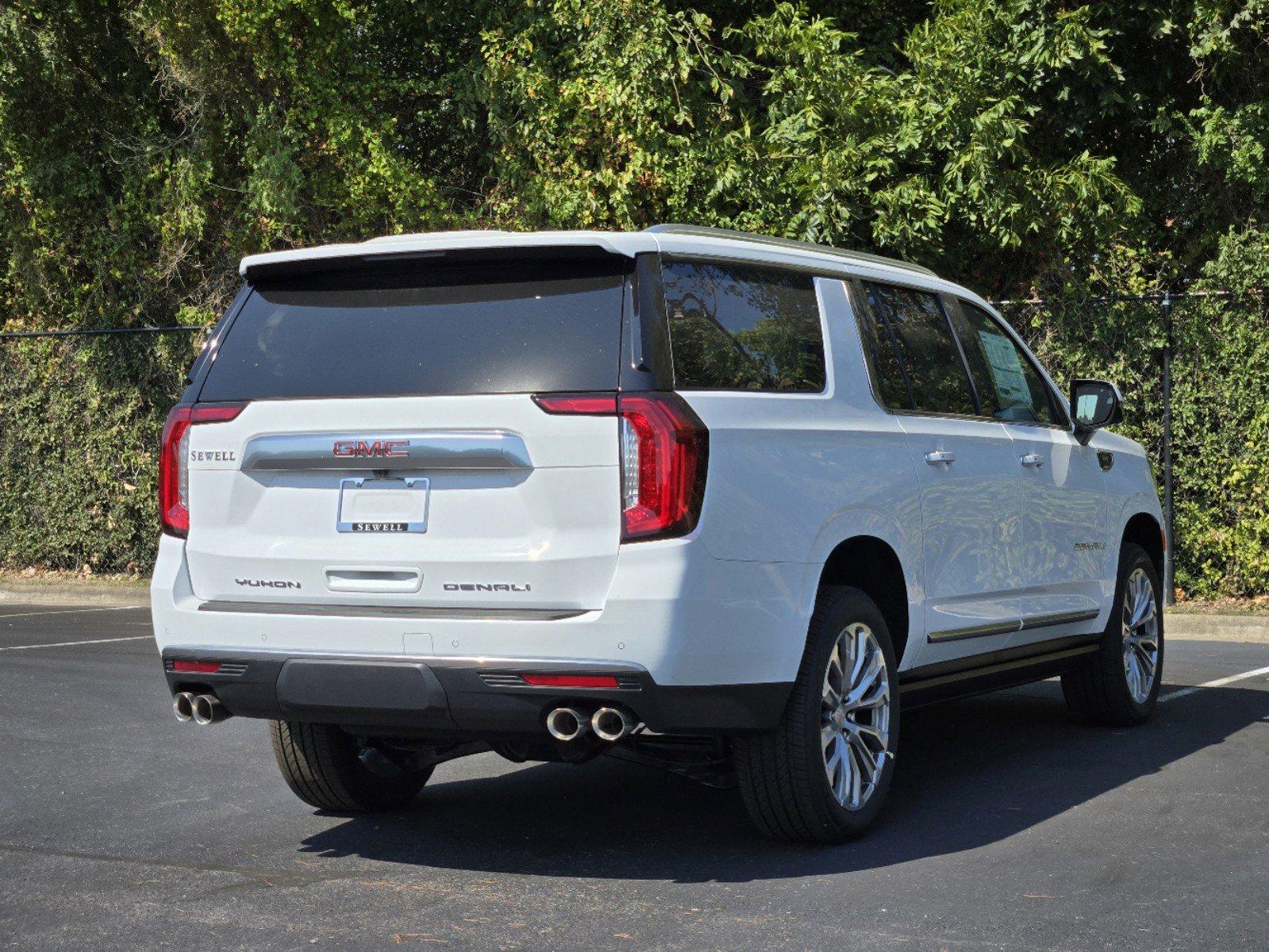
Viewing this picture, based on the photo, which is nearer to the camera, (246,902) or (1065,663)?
(246,902)

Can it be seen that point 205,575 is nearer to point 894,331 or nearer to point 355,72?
point 894,331

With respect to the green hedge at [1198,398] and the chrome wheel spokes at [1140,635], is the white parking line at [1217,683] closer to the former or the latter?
the chrome wheel spokes at [1140,635]

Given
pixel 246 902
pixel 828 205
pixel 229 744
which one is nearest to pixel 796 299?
pixel 246 902

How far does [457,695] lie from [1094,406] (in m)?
3.84

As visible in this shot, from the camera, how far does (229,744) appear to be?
8.16 m

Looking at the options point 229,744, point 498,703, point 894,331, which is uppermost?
point 894,331

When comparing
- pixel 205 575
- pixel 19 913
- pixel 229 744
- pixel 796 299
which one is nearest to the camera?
pixel 19 913

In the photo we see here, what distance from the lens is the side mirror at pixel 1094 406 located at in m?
7.70

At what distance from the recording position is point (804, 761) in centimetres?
548

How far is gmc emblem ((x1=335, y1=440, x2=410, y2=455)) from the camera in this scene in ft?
17.1

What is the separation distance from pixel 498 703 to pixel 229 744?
3489 mm

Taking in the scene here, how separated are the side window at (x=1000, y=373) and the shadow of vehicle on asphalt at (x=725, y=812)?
152 cm

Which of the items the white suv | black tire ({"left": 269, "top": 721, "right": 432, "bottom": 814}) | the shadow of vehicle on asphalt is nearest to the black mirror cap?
the shadow of vehicle on asphalt

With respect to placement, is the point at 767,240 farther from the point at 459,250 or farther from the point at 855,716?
the point at 855,716
